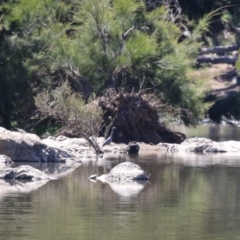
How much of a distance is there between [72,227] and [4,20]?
51.7ft

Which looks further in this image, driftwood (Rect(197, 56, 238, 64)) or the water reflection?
driftwood (Rect(197, 56, 238, 64))

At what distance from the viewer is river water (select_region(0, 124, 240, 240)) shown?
39.4 ft

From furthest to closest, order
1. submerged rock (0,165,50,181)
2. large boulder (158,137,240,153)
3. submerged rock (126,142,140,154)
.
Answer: large boulder (158,137,240,153)
submerged rock (126,142,140,154)
submerged rock (0,165,50,181)

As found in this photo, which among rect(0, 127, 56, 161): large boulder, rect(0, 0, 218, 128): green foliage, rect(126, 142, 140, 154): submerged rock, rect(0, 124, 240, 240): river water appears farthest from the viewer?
rect(0, 0, 218, 128): green foliage

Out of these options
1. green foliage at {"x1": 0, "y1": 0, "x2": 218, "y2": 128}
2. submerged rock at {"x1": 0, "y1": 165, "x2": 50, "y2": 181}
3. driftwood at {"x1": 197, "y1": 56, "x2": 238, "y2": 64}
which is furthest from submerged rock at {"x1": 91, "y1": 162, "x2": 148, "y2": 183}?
driftwood at {"x1": 197, "y1": 56, "x2": 238, "y2": 64}

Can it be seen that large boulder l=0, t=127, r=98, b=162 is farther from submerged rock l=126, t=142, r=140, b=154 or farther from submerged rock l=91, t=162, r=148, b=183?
submerged rock l=91, t=162, r=148, b=183

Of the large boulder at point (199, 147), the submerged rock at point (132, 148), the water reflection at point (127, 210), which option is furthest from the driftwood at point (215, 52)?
the water reflection at point (127, 210)

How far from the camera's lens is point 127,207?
14328 millimetres

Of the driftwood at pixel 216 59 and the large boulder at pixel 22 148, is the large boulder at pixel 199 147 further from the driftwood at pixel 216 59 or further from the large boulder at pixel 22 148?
the driftwood at pixel 216 59

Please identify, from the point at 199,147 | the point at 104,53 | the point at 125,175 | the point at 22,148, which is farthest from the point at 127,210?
the point at 104,53

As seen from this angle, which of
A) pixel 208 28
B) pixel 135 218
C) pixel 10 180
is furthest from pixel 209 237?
pixel 208 28

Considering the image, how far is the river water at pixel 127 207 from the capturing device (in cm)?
1201

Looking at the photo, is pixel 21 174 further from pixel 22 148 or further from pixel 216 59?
pixel 216 59

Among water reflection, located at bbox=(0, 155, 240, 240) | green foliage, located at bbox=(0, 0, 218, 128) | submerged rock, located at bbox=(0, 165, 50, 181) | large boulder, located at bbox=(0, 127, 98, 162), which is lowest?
water reflection, located at bbox=(0, 155, 240, 240)
